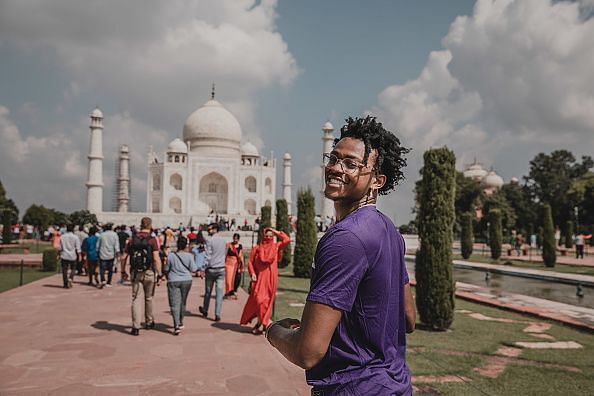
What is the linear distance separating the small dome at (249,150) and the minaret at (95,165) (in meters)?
14.3

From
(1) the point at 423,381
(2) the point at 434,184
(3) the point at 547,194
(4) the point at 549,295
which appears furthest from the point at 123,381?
(3) the point at 547,194

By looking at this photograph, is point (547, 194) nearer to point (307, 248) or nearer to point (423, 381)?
point (307, 248)

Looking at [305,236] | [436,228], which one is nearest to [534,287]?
[305,236]

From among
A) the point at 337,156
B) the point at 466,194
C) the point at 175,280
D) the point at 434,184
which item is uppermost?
the point at 466,194

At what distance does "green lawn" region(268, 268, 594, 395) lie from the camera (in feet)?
12.2

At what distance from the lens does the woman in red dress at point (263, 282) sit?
5793 millimetres

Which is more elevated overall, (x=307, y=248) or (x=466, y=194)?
(x=466, y=194)

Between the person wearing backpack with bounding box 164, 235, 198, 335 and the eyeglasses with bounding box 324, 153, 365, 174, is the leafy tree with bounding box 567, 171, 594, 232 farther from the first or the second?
the eyeglasses with bounding box 324, 153, 365, 174

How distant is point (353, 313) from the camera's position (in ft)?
4.33

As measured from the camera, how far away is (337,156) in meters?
1.55

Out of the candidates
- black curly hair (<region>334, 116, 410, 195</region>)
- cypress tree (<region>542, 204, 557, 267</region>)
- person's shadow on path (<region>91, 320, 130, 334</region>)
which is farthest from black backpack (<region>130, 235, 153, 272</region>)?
cypress tree (<region>542, 204, 557, 267</region>)

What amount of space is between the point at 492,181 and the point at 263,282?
51.8 m

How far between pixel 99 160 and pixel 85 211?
4.31 meters

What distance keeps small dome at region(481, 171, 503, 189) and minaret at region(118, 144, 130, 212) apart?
3765 cm
